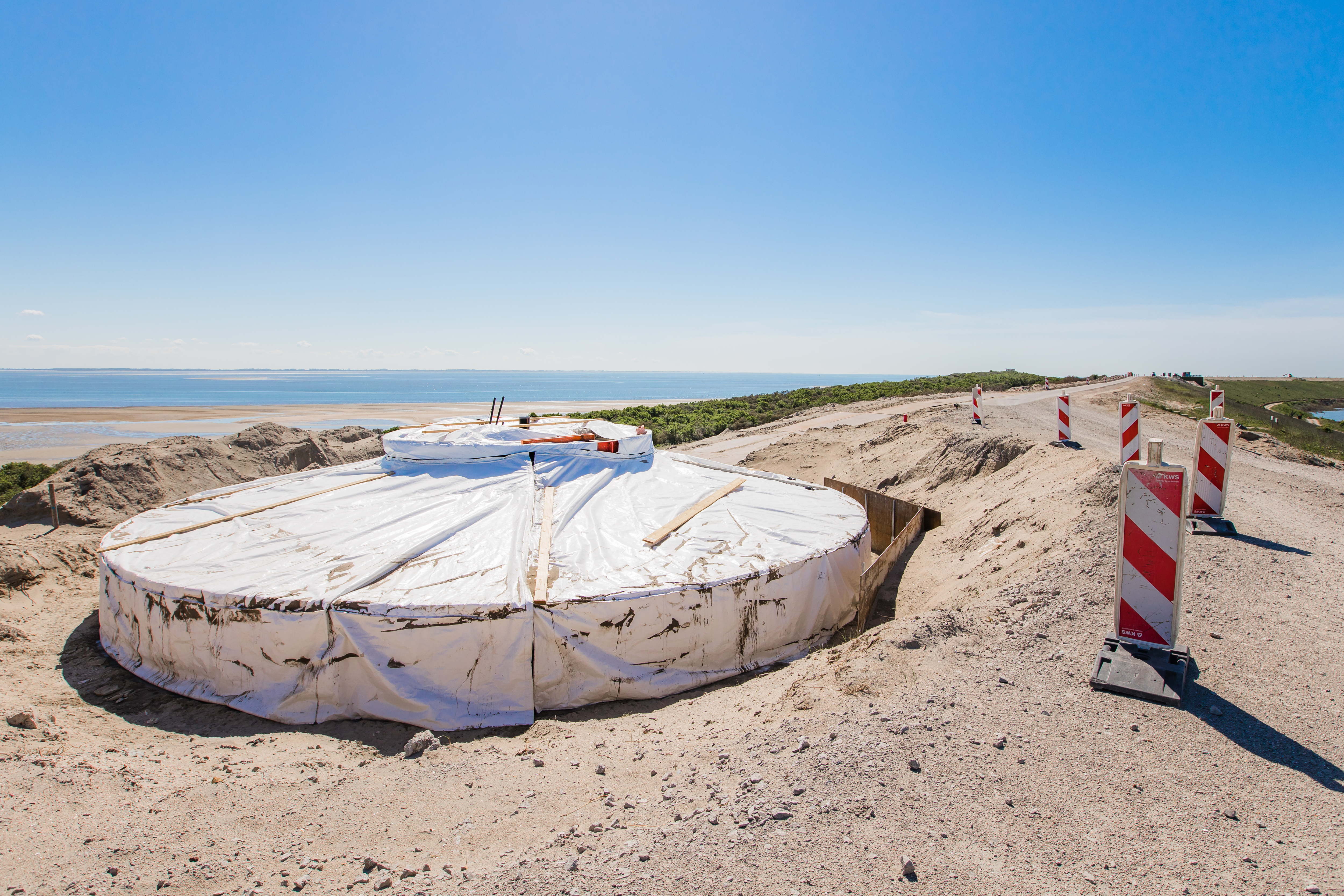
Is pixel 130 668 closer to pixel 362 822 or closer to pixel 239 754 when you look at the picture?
pixel 239 754

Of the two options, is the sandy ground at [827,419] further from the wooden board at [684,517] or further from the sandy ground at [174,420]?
the sandy ground at [174,420]

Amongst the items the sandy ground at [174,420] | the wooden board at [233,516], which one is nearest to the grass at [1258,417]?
the wooden board at [233,516]

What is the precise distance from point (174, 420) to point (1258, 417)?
5794 cm

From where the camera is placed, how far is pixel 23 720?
13.7 ft

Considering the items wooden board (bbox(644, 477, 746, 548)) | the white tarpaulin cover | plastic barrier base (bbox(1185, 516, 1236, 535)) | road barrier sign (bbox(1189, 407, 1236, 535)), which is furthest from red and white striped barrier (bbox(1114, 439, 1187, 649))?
wooden board (bbox(644, 477, 746, 548))

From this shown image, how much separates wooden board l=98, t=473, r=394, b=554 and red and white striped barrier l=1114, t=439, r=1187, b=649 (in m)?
7.51

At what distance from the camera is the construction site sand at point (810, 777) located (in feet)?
8.03

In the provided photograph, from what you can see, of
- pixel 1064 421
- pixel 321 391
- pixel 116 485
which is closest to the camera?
pixel 116 485

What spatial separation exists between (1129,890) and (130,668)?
7.17 m

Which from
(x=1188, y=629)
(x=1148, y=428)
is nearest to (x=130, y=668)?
(x=1188, y=629)

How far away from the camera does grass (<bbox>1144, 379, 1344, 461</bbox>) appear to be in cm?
1441

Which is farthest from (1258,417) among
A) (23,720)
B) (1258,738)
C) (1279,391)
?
(1279,391)

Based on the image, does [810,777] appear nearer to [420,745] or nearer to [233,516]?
[420,745]

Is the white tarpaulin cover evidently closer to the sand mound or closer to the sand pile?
the sand pile
